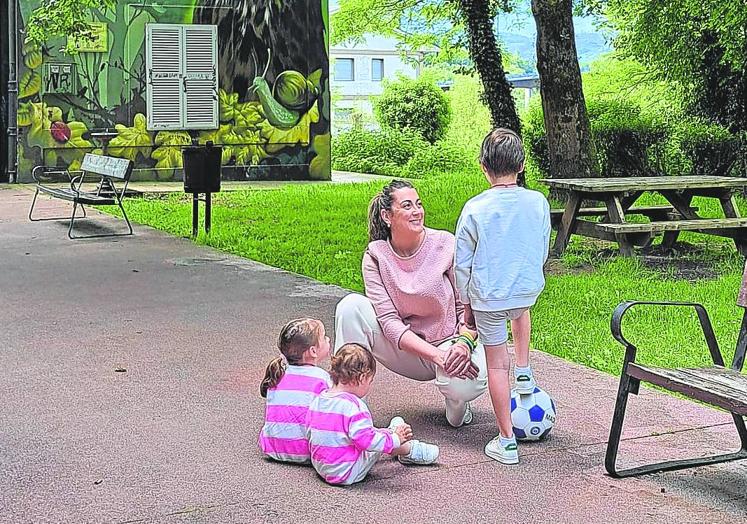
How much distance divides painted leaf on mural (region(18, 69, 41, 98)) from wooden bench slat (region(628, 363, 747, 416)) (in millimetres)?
16541

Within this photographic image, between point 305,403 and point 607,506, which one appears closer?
point 607,506

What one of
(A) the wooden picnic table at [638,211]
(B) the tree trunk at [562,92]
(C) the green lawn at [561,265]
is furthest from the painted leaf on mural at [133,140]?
(A) the wooden picnic table at [638,211]

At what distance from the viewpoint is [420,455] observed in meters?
4.94

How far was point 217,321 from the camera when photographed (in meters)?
8.27

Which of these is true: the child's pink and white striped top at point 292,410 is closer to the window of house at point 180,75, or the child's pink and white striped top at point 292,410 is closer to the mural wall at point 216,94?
the mural wall at point 216,94

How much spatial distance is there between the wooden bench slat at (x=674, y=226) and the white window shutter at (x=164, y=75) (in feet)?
36.9

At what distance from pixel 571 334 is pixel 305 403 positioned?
327cm

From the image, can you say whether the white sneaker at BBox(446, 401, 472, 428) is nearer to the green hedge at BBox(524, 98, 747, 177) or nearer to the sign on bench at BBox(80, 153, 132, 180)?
the sign on bench at BBox(80, 153, 132, 180)

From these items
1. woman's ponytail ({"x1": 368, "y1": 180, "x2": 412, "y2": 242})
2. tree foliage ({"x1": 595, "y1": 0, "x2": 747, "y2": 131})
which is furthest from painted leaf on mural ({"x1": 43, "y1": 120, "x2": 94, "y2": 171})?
woman's ponytail ({"x1": 368, "y1": 180, "x2": 412, "y2": 242})

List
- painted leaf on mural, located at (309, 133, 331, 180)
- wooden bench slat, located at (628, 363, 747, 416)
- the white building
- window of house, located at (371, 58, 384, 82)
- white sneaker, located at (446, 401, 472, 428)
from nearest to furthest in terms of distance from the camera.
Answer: wooden bench slat, located at (628, 363, 747, 416)
white sneaker, located at (446, 401, 472, 428)
painted leaf on mural, located at (309, 133, 331, 180)
the white building
window of house, located at (371, 58, 384, 82)

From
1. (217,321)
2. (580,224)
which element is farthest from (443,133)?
(217,321)

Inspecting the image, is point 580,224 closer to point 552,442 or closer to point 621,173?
point 552,442

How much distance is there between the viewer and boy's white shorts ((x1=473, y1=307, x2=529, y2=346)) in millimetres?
4895

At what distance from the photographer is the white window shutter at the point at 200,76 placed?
20.5 metres
